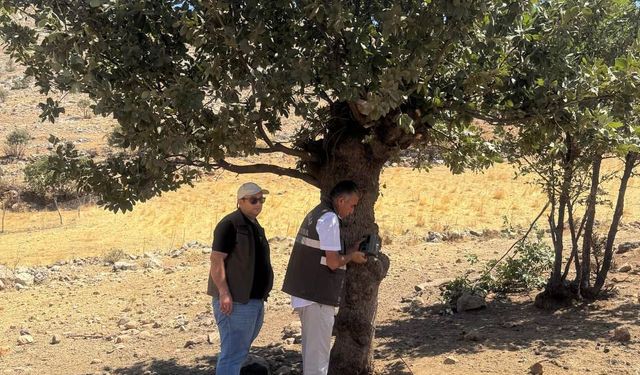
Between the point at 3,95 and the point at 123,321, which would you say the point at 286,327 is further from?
the point at 3,95

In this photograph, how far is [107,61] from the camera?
15.7 ft

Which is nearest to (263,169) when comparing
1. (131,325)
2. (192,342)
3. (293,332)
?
(293,332)

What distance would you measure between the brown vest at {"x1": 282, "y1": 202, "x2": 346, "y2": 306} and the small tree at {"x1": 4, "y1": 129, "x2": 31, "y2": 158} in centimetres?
3611

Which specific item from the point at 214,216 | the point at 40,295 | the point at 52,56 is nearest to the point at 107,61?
the point at 52,56

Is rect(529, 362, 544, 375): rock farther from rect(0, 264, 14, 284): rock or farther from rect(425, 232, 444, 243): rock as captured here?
rect(0, 264, 14, 284): rock

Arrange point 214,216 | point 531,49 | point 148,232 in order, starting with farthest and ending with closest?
point 214,216, point 148,232, point 531,49

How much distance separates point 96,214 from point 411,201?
1314 cm

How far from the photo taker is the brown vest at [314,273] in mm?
4844

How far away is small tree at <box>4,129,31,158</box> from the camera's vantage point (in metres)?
36.6

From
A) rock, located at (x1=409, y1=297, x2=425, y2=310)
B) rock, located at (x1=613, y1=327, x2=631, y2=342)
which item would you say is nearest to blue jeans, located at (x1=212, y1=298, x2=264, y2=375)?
rock, located at (x1=613, y1=327, x2=631, y2=342)

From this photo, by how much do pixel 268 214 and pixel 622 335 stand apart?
18.8 metres

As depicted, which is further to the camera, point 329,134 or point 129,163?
point 329,134

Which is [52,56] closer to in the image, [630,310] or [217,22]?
[217,22]

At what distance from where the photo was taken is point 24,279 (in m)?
12.7
